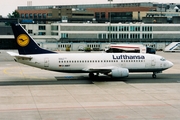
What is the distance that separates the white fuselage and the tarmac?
1.75m

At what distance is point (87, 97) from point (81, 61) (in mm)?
12955

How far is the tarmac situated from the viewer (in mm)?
33844

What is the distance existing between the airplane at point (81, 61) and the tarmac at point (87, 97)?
60.7 inches

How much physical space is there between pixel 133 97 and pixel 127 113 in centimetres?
765

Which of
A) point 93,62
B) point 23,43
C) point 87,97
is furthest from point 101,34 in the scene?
point 87,97

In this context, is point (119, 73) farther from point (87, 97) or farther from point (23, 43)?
point (23, 43)

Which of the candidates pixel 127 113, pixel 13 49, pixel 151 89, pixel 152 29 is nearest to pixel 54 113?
pixel 127 113

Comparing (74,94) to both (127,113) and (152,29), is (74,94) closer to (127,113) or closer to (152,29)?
(127,113)

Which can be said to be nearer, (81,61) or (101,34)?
(81,61)

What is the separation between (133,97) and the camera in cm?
4194

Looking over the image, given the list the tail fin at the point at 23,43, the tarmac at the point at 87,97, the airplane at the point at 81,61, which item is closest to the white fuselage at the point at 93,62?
the airplane at the point at 81,61

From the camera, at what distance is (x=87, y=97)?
137ft

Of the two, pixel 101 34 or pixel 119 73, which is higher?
pixel 101 34

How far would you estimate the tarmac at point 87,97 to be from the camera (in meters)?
33.8
